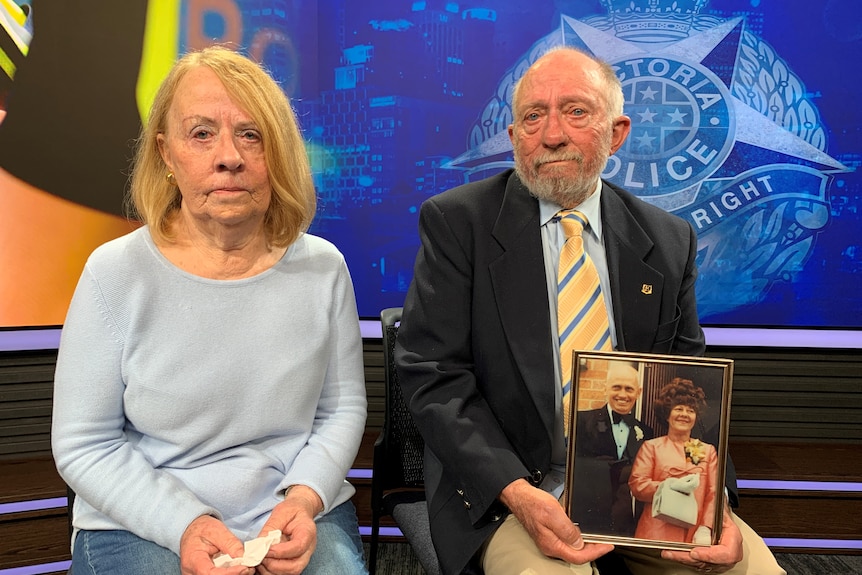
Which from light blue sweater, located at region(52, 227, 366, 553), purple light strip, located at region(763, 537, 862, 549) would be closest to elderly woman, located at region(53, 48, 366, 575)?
light blue sweater, located at region(52, 227, 366, 553)

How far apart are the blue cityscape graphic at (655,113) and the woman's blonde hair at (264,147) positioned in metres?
1.77

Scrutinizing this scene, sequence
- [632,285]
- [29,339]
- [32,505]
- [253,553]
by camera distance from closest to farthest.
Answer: [253,553] → [632,285] → [32,505] → [29,339]

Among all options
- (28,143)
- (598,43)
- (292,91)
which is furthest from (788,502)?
(28,143)

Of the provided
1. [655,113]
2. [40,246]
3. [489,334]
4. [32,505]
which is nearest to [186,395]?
[489,334]

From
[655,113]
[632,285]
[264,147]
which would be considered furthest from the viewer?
[655,113]

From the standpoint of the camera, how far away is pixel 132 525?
1.67 metres

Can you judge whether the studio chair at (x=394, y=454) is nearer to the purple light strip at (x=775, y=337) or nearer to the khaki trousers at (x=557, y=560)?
the khaki trousers at (x=557, y=560)

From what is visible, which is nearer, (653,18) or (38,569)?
(38,569)

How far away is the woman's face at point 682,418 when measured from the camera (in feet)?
5.52

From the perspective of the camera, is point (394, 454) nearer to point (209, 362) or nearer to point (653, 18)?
point (209, 362)

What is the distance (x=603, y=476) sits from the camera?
1.71 meters

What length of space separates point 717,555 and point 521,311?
75 cm

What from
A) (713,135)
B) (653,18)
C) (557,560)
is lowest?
(557,560)

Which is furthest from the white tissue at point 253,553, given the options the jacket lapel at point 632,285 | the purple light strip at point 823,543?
the purple light strip at point 823,543
